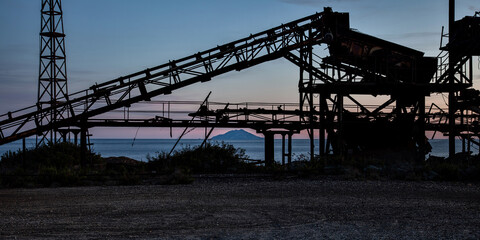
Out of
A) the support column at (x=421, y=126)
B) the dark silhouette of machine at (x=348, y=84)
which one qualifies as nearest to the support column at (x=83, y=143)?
the dark silhouette of machine at (x=348, y=84)

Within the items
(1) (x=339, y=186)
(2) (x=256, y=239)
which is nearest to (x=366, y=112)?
(1) (x=339, y=186)

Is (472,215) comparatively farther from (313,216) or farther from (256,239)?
(256,239)

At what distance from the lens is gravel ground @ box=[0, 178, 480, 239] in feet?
33.2

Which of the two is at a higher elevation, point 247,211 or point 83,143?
point 83,143

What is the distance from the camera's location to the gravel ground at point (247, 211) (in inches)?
398

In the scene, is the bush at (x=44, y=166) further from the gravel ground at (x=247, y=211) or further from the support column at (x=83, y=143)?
the gravel ground at (x=247, y=211)

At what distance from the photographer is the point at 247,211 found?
41.5 ft

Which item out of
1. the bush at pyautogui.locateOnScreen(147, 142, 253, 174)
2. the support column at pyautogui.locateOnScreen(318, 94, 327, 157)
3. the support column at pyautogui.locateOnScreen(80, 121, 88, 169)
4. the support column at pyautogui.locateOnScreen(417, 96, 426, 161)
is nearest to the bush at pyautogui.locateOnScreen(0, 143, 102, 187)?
the support column at pyautogui.locateOnScreen(80, 121, 88, 169)

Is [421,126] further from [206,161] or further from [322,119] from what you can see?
[206,161]

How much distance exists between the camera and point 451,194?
53.3 feet

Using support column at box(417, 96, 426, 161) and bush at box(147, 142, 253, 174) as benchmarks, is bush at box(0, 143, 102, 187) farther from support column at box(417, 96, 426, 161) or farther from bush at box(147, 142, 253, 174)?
support column at box(417, 96, 426, 161)

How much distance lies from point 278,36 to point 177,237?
20.2 meters

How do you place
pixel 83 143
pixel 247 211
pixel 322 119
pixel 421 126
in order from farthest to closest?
pixel 421 126 < pixel 322 119 < pixel 83 143 < pixel 247 211

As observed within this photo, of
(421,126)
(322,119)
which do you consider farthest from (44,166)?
(421,126)
